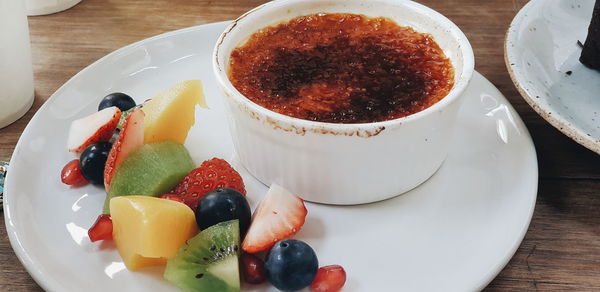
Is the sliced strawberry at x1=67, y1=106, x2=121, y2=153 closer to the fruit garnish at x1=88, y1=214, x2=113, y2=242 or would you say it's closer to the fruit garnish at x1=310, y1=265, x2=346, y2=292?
the fruit garnish at x1=88, y1=214, x2=113, y2=242

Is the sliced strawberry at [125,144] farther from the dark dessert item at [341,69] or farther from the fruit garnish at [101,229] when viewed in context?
the dark dessert item at [341,69]

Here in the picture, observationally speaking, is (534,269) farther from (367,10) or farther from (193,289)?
(367,10)

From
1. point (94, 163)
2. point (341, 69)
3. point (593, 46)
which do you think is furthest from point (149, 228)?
point (593, 46)

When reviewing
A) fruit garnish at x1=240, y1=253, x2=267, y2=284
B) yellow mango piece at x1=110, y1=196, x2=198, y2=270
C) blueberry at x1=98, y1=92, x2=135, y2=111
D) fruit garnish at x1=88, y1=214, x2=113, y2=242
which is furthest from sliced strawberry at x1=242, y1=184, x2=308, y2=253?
blueberry at x1=98, y1=92, x2=135, y2=111

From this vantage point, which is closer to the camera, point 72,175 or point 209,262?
point 209,262

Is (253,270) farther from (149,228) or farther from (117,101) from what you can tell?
(117,101)

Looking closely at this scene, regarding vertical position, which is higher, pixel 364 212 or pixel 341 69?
pixel 341 69
